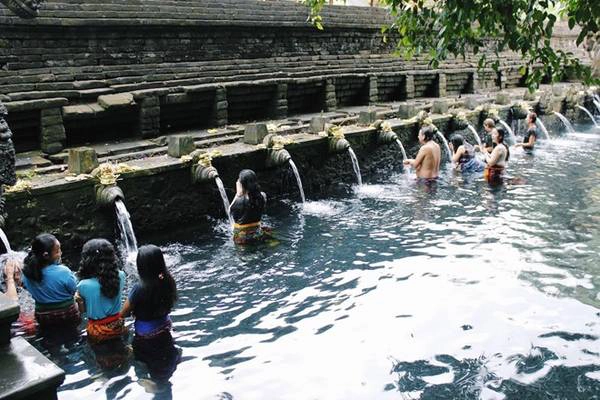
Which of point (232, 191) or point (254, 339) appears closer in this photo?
point (254, 339)

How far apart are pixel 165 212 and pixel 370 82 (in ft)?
34.0

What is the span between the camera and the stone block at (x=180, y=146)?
896 centimetres

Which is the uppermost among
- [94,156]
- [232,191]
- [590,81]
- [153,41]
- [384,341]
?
[153,41]

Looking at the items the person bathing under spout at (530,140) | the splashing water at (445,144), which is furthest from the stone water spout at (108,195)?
the person bathing under spout at (530,140)

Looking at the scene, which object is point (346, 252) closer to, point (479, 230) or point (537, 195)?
point (479, 230)

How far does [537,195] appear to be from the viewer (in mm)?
11047

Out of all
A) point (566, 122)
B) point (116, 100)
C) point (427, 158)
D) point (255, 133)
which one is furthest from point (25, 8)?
point (566, 122)

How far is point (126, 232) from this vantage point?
8055 millimetres

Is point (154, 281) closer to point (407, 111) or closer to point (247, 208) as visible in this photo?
point (247, 208)

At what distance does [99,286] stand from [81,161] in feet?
10.7

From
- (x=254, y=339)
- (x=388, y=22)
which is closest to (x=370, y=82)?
(x=388, y=22)

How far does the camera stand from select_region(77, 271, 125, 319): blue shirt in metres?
5.10

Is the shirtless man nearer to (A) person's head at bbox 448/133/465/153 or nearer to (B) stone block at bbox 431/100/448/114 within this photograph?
(A) person's head at bbox 448/133/465/153

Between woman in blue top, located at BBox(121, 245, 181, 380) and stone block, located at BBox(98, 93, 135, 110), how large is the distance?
595 cm
